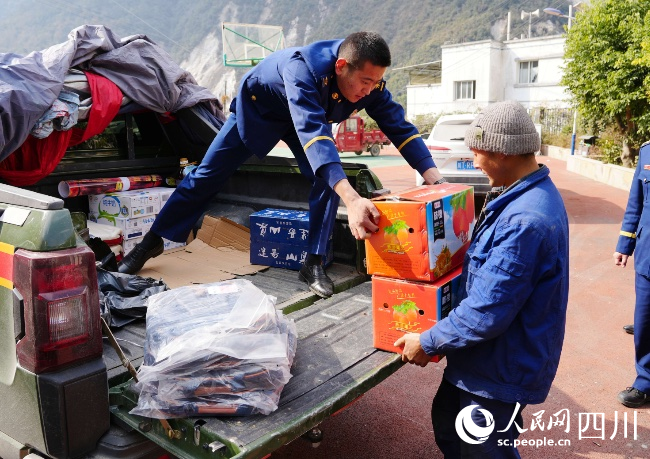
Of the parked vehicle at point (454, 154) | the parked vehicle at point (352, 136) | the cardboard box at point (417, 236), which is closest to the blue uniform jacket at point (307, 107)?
the cardboard box at point (417, 236)

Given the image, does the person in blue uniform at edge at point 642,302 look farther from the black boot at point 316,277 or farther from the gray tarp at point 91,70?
the gray tarp at point 91,70

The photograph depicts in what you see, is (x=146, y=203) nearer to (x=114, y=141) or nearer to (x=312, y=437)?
(x=114, y=141)

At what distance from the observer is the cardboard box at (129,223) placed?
4.63 meters

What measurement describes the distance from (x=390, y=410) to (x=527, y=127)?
7.60 ft

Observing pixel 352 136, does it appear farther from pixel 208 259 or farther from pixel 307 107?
pixel 307 107

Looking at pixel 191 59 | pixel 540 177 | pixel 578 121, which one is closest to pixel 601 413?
pixel 540 177

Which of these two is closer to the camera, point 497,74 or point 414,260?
point 414,260

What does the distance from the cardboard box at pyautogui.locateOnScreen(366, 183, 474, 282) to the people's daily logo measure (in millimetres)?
553

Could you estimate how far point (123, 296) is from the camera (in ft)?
10.6

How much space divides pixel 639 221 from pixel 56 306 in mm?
3716

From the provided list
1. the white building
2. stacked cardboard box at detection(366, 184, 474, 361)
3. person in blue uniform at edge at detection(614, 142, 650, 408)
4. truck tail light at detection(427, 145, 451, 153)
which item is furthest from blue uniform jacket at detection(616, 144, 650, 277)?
the white building

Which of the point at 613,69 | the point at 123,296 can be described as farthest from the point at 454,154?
the point at 123,296

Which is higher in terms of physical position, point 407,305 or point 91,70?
point 91,70

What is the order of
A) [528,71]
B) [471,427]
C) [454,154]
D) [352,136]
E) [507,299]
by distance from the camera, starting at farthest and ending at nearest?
1. [528,71]
2. [352,136]
3. [454,154]
4. [471,427]
5. [507,299]
